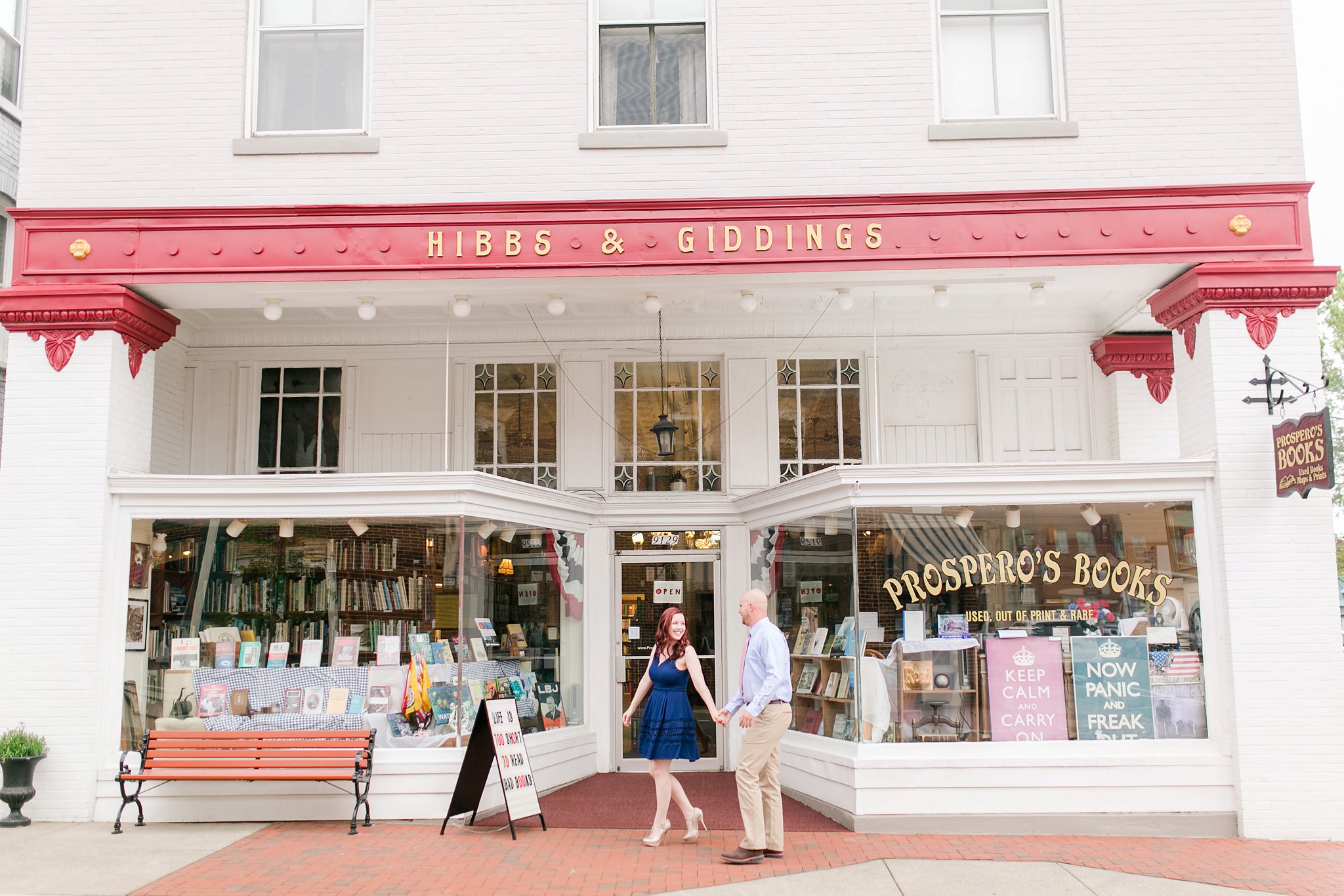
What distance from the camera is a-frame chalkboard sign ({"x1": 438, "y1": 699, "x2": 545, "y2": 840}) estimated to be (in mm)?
8328

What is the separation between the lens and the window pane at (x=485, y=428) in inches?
454

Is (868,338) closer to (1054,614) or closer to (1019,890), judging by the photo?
(1054,614)

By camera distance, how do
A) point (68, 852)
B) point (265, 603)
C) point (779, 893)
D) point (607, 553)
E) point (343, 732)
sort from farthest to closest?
point (607, 553) → point (265, 603) → point (343, 732) → point (68, 852) → point (779, 893)

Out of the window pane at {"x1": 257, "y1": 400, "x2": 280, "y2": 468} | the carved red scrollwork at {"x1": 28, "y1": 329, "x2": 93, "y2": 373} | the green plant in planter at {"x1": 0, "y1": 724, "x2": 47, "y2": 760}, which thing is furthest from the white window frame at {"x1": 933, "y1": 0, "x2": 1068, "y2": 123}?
the green plant in planter at {"x1": 0, "y1": 724, "x2": 47, "y2": 760}

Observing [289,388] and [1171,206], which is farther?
[289,388]

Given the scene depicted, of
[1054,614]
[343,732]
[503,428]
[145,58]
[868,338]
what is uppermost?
[145,58]

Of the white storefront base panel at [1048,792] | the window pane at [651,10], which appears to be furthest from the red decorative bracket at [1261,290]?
the window pane at [651,10]

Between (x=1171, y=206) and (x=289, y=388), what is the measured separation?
28.0 ft

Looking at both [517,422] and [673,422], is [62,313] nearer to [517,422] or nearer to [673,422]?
[517,422]

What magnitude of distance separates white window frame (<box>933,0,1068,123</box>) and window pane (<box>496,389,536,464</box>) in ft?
16.3

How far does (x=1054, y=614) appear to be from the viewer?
29.4 ft

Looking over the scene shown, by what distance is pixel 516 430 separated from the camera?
1158 centimetres

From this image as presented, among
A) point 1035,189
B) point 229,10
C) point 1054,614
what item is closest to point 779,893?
point 1054,614

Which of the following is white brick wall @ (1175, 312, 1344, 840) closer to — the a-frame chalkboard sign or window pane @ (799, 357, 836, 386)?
window pane @ (799, 357, 836, 386)
